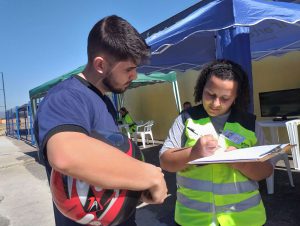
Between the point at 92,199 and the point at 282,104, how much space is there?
593 centimetres

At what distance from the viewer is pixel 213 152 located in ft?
4.86

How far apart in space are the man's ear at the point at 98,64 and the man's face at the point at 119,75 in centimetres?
2

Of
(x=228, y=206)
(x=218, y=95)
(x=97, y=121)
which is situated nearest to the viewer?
(x=97, y=121)

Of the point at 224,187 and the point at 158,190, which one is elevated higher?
the point at 158,190

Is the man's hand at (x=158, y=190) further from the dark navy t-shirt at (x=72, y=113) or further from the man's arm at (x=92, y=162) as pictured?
the dark navy t-shirt at (x=72, y=113)

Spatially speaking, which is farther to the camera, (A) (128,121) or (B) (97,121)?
(A) (128,121)

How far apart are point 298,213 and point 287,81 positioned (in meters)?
4.14

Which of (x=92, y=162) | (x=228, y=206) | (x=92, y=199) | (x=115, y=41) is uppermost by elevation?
(x=115, y=41)

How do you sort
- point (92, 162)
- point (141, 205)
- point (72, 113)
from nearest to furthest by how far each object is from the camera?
point (92, 162) → point (72, 113) → point (141, 205)

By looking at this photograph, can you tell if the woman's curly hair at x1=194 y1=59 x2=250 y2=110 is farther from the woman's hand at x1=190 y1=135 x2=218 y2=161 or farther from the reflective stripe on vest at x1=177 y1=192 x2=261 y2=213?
the reflective stripe on vest at x1=177 y1=192 x2=261 y2=213

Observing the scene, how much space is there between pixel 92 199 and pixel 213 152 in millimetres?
728

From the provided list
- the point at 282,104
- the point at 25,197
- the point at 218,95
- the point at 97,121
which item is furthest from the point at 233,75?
the point at 25,197

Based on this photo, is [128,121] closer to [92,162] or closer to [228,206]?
[228,206]

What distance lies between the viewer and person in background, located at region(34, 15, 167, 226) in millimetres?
800
